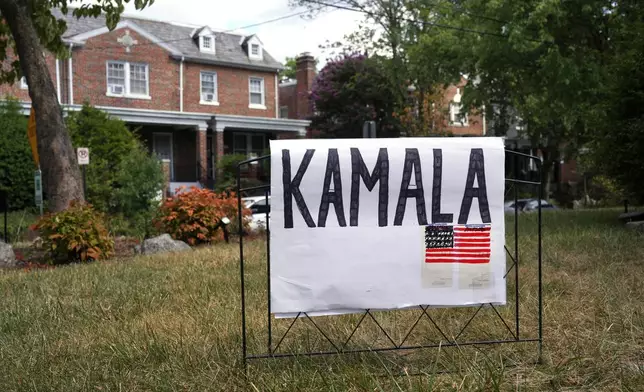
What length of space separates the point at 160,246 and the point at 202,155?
1717cm

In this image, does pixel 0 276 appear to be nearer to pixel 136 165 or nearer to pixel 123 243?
pixel 123 243

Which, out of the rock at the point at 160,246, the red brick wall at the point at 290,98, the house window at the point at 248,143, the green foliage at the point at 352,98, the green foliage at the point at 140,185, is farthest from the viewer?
the red brick wall at the point at 290,98

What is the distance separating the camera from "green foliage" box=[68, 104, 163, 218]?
15602 millimetres

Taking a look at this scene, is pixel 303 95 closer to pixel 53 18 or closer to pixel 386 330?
pixel 53 18

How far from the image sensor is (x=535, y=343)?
4145 mm

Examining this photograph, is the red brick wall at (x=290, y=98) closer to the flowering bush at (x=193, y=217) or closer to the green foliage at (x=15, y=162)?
the green foliage at (x=15, y=162)

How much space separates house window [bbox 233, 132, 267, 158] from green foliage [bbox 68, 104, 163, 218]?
9260 mm

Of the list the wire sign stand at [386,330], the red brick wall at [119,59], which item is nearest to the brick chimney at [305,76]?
the red brick wall at [119,59]

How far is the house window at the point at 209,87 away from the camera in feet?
94.6

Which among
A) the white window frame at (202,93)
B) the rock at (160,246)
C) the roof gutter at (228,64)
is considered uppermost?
the roof gutter at (228,64)

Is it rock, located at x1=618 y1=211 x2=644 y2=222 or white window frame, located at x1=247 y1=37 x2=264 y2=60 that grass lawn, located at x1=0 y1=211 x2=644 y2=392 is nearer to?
rock, located at x1=618 y1=211 x2=644 y2=222

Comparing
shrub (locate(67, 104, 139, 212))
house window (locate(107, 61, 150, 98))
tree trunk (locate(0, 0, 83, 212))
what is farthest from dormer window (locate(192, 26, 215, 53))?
tree trunk (locate(0, 0, 83, 212))

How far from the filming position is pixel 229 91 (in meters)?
29.7

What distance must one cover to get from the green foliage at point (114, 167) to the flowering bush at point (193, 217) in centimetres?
326
